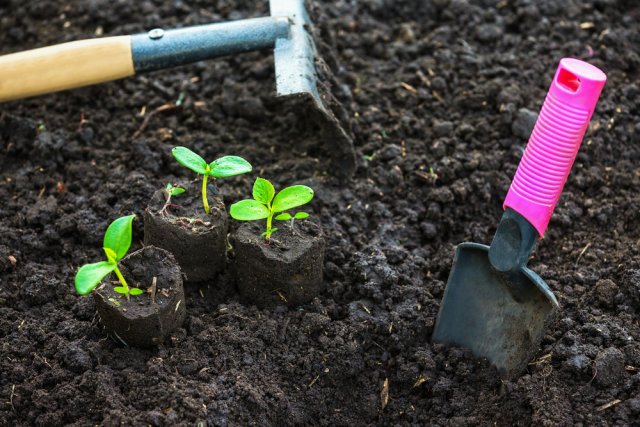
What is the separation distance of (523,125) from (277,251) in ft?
3.57

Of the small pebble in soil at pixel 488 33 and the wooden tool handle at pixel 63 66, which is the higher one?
the wooden tool handle at pixel 63 66

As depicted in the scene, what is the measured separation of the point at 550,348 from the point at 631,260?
1.38ft

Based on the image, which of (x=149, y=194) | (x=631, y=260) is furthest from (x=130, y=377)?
(x=631, y=260)

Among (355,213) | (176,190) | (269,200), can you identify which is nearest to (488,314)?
(355,213)

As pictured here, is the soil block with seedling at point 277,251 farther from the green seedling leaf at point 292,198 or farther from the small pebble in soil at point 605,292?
the small pebble in soil at point 605,292

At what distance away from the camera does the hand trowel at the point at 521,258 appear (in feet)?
5.77

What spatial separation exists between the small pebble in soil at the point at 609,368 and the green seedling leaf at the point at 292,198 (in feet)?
2.81

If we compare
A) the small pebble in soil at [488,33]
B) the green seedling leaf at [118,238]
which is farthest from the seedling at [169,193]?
the small pebble in soil at [488,33]

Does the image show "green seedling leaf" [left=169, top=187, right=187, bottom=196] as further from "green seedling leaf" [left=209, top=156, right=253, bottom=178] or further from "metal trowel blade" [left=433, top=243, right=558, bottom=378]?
"metal trowel blade" [left=433, top=243, right=558, bottom=378]

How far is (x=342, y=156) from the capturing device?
2518 millimetres

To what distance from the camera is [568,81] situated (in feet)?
5.73

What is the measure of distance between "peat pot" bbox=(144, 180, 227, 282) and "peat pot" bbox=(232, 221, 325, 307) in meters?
0.06

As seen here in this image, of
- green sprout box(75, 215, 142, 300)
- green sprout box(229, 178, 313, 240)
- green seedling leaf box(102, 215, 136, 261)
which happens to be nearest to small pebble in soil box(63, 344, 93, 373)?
green sprout box(75, 215, 142, 300)

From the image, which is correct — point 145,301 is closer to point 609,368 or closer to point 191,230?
point 191,230
